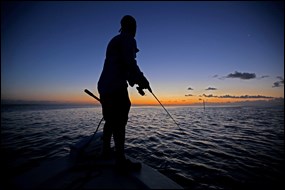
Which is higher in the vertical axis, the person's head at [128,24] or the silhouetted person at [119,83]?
the person's head at [128,24]

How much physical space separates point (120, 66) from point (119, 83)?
31 centimetres

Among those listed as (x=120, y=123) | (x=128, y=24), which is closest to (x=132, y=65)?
(x=128, y=24)

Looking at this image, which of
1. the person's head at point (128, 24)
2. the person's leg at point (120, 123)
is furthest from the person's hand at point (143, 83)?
the person's head at point (128, 24)

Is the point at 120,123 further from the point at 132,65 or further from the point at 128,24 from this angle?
the point at 128,24

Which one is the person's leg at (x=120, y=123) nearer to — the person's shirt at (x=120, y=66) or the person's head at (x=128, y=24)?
the person's shirt at (x=120, y=66)

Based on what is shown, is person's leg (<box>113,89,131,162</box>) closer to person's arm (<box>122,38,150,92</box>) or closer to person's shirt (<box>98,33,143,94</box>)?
person's shirt (<box>98,33,143,94</box>)

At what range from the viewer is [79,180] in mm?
2162

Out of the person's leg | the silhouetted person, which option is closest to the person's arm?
the silhouetted person

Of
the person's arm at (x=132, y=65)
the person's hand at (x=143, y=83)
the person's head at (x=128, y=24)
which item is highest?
the person's head at (x=128, y=24)

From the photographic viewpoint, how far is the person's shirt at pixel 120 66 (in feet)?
8.42

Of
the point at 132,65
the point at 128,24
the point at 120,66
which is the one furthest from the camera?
the point at 128,24

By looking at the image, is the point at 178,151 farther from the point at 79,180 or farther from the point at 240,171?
the point at 79,180

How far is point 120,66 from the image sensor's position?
8.80 feet

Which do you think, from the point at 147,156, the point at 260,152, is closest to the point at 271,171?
the point at 260,152
